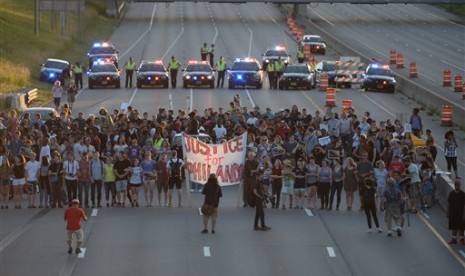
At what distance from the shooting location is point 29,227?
30906 mm

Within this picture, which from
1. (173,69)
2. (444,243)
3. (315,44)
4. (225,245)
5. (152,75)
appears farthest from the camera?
(315,44)

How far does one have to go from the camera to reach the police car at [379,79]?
62906mm

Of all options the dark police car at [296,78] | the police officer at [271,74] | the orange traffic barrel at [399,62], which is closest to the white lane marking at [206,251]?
the dark police car at [296,78]

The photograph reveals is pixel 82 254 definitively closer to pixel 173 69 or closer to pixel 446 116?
pixel 446 116

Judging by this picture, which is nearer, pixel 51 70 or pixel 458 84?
pixel 458 84

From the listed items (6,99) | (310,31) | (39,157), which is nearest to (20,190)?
(39,157)

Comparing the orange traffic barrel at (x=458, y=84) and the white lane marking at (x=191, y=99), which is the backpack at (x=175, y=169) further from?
the orange traffic barrel at (x=458, y=84)

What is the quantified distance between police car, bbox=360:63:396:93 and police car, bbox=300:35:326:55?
1800 cm

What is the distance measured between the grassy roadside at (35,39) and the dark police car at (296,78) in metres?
10.7

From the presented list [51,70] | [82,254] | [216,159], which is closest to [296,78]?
[51,70]

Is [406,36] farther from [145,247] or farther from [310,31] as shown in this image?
[145,247]

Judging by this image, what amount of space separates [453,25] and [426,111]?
55.0 meters

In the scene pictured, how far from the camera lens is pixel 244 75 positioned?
63.3 meters

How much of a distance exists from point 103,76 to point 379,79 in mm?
12381
